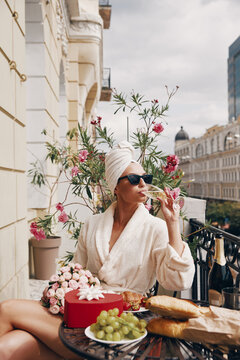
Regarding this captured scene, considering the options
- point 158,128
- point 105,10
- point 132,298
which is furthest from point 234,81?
point 132,298

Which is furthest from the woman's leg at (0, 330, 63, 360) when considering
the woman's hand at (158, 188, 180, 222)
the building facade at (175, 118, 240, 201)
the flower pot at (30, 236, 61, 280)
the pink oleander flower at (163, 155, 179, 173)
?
the building facade at (175, 118, 240, 201)

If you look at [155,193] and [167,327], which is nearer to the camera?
[167,327]

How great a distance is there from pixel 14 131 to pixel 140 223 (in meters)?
1.75

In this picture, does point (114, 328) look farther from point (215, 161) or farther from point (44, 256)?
point (215, 161)

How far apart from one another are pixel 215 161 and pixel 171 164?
111092mm

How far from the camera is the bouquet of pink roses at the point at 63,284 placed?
6.81ft

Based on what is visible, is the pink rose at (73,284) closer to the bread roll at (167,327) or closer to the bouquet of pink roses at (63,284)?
the bouquet of pink roses at (63,284)

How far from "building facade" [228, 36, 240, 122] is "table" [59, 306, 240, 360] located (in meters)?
132

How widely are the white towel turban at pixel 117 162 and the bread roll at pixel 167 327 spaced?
3.11 ft

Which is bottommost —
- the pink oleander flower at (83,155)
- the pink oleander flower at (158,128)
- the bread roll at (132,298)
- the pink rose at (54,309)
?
the pink rose at (54,309)

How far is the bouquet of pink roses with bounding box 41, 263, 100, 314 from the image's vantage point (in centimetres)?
207

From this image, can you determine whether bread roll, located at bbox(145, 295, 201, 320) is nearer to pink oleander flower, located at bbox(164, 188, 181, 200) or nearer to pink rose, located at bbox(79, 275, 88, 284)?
pink rose, located at bbox(79, 275, 88, 284)

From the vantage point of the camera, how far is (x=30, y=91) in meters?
6.36

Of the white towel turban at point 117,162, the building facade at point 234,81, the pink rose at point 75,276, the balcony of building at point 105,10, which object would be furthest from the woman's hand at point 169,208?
the building facade at point 234,81
